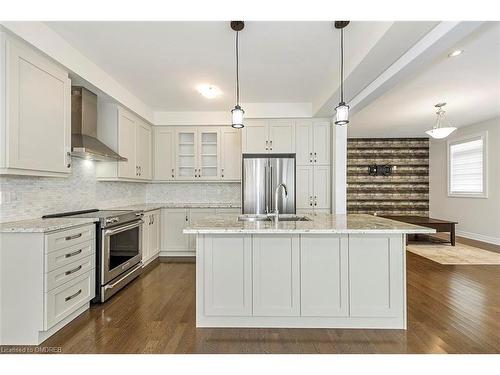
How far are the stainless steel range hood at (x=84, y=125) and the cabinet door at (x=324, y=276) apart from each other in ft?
8.16

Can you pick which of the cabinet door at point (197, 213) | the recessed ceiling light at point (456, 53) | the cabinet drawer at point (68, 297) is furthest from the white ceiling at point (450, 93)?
the cabinet drawer at point (68, 297)

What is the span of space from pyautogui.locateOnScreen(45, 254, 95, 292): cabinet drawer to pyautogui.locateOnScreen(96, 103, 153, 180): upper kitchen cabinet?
4.83ft

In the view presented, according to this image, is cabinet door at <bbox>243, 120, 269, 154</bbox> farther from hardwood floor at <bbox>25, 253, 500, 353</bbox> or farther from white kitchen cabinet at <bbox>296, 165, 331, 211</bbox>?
hardwood floor at <bbox>25, 253, 500, 353</bbox>

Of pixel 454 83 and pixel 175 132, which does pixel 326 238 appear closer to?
pixel 454 83

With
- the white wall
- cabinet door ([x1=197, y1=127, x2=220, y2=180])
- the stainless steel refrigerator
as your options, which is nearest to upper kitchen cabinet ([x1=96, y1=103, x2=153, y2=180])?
cabinet door ([x1=197, y1=127, x2=220, y2=180])

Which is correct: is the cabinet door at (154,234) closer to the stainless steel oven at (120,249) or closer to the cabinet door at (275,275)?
the stainless steel oven at (120,249)

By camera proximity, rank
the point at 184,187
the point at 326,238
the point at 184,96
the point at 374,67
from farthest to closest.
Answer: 1. the point at 184,187
2. the point at 184,96
3. the point at 374,67
4. the point at 326,238

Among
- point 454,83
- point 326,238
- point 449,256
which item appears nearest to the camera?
point 326,238

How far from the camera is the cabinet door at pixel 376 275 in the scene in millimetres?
2242

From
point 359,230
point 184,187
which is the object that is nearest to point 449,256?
point 359,230

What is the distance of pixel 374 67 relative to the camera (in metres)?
2.61

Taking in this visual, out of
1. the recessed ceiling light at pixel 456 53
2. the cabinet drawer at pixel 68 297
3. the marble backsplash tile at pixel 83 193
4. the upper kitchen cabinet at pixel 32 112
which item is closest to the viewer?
the upper kitchen cabinet at pixel 32 112
